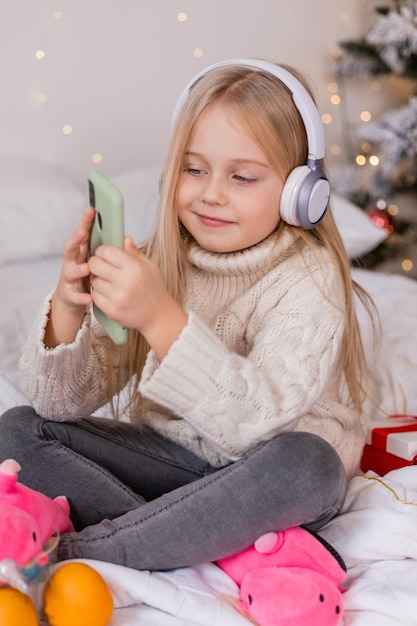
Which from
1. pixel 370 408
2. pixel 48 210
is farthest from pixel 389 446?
pixel 48 210

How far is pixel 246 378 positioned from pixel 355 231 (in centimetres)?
122

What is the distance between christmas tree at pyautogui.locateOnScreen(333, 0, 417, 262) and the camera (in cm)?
237

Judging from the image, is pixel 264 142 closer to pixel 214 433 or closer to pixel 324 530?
pixel 214 433

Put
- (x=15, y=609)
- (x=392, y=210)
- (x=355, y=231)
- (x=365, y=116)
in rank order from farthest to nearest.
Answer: (x=365, y=116) < (x=392, y=210) < (x=355, y=231) < (x=15, y=609)

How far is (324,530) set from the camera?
98cm

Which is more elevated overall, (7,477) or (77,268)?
(77,268)

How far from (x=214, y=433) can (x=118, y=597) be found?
196 millimetres

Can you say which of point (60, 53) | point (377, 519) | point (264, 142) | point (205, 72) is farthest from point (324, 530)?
point (60, 53)

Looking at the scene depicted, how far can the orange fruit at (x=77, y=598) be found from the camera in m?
0.74

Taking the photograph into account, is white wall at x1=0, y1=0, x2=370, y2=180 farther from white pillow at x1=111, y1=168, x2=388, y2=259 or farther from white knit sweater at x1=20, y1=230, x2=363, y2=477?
A: white knit sweater at x1=20, y1=230, x2=363, y2=477

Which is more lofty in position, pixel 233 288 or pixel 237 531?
pixel 233 288

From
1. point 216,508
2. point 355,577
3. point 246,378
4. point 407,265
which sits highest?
point 246,378

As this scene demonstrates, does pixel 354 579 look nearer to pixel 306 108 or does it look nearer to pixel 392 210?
pixel 306 108

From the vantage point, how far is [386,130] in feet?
7.89
